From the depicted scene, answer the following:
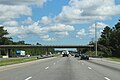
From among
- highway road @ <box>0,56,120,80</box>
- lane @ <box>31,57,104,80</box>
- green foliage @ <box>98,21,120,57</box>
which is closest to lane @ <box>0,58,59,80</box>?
highway road @ <box>0,56,120,80</box>

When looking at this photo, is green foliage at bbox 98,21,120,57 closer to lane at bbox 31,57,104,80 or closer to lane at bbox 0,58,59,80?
lane at bbox 0,58,59,80

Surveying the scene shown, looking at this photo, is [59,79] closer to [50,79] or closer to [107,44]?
[50,79]

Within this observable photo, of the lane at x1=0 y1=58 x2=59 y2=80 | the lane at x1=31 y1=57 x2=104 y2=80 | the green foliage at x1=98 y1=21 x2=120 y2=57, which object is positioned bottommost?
the lane at x1=0 y1=58 x2=59 y2=80

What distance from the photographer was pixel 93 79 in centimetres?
1920

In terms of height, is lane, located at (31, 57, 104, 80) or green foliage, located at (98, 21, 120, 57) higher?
green foliage, located at (98, 21, 120, 57)

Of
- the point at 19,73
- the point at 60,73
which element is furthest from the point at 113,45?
the point at 19,73

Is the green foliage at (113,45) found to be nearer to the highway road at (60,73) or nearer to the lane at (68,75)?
the highway road at (60,73)

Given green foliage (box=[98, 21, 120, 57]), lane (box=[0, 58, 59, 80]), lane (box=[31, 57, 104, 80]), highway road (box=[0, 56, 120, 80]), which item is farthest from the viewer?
green foliage (box=[98, 21, 120, 57])

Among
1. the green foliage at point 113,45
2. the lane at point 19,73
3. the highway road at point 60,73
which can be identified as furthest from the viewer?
the green foliage at point 113,45

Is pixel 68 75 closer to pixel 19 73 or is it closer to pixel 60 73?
pixel 60 73

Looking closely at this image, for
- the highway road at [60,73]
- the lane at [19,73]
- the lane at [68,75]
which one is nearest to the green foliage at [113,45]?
the highway road at [60,73]

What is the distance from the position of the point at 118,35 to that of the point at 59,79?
98233mm

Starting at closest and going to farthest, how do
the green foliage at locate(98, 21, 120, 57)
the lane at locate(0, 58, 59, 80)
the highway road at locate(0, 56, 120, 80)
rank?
the highway road at locate(0, 56, 120, 80) < the lane at locate(0, 58, 59, 80) < the green foliage at locate(98, 21, 120, 57)

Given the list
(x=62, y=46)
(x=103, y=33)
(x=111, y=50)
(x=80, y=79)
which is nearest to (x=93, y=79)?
(x=80, y=79)
